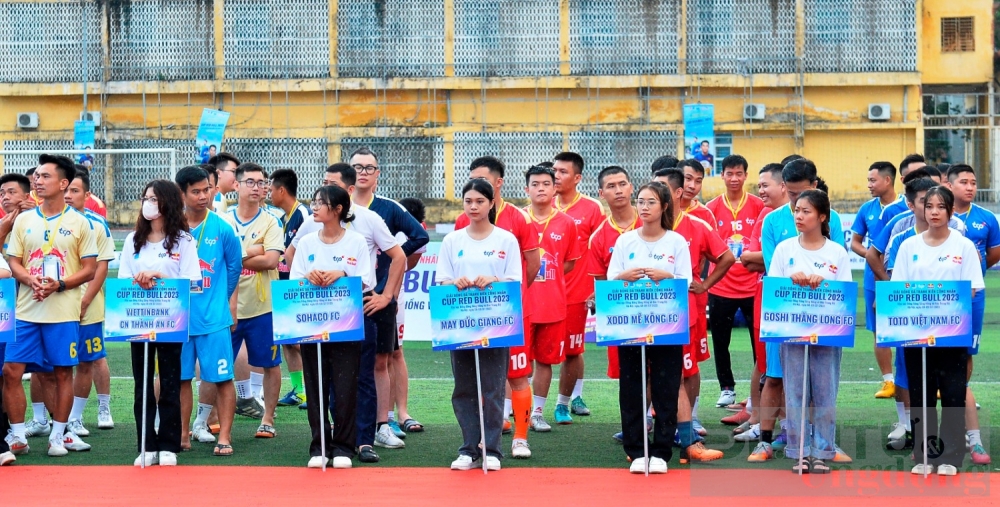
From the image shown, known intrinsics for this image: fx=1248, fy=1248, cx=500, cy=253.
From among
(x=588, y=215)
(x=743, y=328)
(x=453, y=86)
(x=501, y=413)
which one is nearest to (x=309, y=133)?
(x=453, y=86)

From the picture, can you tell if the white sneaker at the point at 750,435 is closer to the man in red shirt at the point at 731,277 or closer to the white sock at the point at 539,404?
the man in red shirt at the point at 731,277

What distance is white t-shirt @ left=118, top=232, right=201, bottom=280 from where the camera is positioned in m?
7.74

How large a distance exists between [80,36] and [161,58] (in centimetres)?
200

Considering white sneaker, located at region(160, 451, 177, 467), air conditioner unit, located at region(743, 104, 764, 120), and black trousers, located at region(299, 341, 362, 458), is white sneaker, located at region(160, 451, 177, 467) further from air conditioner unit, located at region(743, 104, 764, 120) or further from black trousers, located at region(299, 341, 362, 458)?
air conditioner unit, located at region(743, 104, 764, 120)

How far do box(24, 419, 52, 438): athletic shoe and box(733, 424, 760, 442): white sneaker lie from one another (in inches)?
191

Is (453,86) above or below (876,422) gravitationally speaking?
above

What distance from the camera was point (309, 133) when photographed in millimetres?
28828

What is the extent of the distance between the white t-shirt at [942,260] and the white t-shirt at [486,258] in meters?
2.27

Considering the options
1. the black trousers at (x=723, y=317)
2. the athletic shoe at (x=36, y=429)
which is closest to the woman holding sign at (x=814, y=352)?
the black trousers at (x=723, y=317)

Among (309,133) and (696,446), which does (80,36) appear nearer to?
(309,133)

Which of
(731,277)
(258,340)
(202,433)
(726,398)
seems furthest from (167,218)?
(726,398)

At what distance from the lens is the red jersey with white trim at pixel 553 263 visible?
879 centimetres

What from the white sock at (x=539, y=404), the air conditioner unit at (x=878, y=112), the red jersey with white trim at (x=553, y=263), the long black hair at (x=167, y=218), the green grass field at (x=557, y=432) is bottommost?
the green grass field at (x=557, y=432)

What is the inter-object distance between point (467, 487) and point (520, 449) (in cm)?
97
